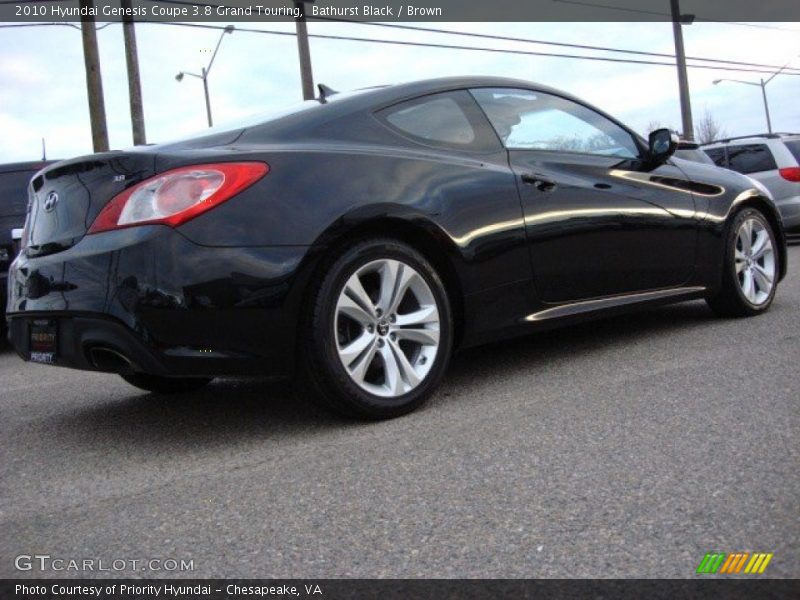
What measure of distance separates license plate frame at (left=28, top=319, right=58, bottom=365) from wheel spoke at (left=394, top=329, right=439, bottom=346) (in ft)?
4.35

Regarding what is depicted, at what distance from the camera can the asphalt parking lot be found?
2111mm

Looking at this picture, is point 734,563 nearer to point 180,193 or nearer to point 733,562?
point 733,562

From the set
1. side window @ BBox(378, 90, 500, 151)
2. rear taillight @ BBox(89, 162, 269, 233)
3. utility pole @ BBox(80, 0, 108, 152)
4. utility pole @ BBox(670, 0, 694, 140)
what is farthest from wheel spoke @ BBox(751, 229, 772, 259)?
utility pole @ BBox(670, 0, 694, 140)

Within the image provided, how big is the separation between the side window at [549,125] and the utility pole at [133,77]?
501 inches

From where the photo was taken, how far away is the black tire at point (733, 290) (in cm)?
516

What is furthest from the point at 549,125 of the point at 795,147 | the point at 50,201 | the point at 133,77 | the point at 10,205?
the point at 133,77

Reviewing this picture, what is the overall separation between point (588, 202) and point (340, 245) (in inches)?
58.7

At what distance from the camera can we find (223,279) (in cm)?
306

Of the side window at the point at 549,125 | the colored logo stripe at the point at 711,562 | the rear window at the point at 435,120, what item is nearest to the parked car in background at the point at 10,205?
the rear window at the point at 435,120

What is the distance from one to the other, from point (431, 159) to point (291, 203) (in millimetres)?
786

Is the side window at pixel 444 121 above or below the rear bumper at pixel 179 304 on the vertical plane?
above

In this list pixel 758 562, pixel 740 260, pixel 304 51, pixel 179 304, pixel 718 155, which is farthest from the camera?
pixel 304 51

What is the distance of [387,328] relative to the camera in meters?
3.43

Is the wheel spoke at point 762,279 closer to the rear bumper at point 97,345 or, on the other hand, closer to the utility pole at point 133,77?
the rear bumper at point 97,345
